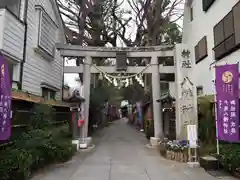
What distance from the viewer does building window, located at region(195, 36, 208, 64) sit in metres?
15.4

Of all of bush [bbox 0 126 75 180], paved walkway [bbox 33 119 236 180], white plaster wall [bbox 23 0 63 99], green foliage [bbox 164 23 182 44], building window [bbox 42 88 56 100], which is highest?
green foliage [bbox 164 23 182 44]

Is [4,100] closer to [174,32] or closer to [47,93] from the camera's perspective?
[47,93]

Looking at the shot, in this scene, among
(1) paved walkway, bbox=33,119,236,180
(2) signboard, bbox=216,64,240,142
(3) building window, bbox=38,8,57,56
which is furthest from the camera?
(3) building window, bbox=38,8,57,56

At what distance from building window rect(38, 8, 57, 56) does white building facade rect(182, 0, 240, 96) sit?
7.60m

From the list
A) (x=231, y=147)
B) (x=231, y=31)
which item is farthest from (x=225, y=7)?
(x=231, y=147)

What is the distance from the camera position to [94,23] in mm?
25531

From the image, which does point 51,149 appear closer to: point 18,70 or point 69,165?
point 69,165

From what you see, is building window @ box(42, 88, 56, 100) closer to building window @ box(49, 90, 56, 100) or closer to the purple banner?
building window @ box(49, 90, 56, 100)

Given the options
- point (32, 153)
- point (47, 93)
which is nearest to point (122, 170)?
point (32, 153)

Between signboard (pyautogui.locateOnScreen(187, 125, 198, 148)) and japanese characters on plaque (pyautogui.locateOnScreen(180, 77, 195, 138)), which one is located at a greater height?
japanese characters on plaque (pyautogui.locateOnScreen(180, 77, 195, 138))

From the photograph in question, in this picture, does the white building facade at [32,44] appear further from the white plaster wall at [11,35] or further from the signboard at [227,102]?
the signboard at [227,102]

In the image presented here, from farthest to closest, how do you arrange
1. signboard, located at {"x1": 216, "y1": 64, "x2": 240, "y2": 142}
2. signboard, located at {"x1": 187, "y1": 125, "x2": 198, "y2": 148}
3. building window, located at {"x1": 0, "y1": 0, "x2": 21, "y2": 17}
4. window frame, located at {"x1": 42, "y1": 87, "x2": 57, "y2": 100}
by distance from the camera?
1. window frame, located at {"x1": 42, "y1": 87, "x2": 57, "y2": 100}
2. signboard, located at {"x1": 187, "y1": 125, "x2": 198, "y2": 148}
3. building window, located at {"x1": 0, "y1": 0, "x2": 21, "y2": 17}
4. signboard, located at {"x1": 216, "y1": 64, "x2": 240, "y2": 142}

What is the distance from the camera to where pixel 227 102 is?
9.16 metres

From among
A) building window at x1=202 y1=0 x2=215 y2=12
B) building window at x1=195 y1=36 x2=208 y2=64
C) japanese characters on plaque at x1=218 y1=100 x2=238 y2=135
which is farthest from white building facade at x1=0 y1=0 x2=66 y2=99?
building window at x1=195 y1=36 x2=208 y2=64
